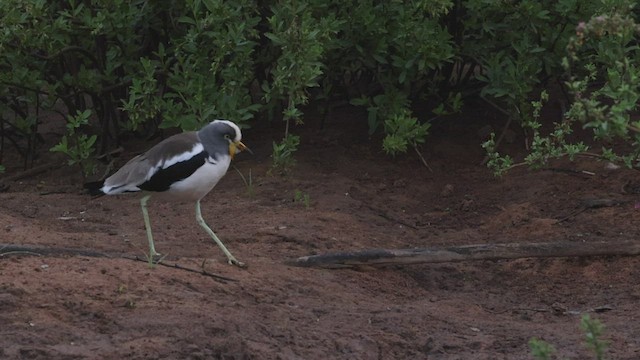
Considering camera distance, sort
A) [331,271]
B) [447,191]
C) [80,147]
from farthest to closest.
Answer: [80,147]
[447,191]
[331,271]

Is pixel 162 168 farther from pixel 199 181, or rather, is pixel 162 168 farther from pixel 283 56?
pixel 283 56

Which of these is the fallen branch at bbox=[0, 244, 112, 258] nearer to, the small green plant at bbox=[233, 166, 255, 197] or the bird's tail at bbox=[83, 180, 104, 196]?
the bird's tail at bbox=[83, 180, 104, 196]

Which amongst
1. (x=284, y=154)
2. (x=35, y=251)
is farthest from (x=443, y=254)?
(x=35, y=251)

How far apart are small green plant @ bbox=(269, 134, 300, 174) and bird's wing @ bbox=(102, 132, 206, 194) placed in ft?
6.47

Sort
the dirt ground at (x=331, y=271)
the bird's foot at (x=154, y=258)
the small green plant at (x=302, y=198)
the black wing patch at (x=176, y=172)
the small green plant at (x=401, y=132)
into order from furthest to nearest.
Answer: the small green plant at (x=401, y=132) → the small green plant at (x=302, y=198) → the black wing patch at (x=176, y=172) → the bird's foot at (x=154, y=258) → the dirt ground at (x=331, y=271)

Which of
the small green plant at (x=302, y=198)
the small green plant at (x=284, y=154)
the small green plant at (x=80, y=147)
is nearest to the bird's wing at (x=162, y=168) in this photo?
the small green plant at (x=302, y=198)

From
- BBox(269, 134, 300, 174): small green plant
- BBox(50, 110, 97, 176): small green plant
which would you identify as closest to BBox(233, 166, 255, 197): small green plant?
BBox(269, 134, 300, 174): small green plant

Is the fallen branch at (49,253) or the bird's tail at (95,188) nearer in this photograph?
the fallen branch at (49,253)

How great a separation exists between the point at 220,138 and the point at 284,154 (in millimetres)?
2011

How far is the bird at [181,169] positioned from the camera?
19.4ft

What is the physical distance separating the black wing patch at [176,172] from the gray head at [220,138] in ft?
0.24

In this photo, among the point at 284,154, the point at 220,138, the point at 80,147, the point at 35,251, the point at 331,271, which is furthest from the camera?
the point at 80,147

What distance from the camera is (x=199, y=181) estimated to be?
19.4 ft

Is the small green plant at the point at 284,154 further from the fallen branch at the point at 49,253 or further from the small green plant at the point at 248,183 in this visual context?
the fallen branch at the point at 49,253
